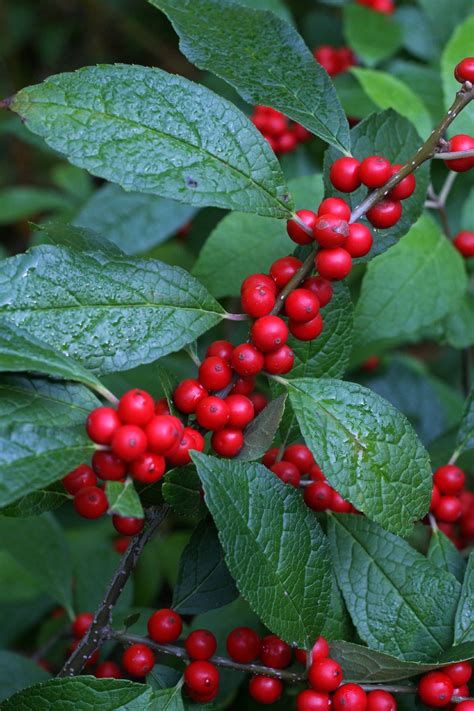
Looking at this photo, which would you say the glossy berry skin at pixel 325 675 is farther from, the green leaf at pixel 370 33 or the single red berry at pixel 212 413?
the green leaf at pixel 370 33

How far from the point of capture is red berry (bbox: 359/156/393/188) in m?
1.06

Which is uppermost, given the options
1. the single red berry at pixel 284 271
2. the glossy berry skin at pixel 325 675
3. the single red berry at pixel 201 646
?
the single red berry at pixel 284 271

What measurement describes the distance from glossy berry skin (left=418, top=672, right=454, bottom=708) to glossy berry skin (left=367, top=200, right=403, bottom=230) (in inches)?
23.9

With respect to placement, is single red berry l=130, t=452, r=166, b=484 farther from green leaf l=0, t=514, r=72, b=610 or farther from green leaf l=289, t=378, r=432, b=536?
green leaf l=0, t=514, r=72, b=610

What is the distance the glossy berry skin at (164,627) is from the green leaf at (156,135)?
0.57 metres

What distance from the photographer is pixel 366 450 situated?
1.03 m

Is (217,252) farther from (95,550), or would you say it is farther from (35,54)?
(35,54)

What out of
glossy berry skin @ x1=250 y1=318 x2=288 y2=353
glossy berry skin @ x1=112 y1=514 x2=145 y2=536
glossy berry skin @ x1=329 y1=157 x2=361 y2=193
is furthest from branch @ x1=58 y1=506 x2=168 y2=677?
glossy berry skin @ x1=329 y1=157 x2=361 y2=193

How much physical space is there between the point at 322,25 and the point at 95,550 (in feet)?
5.54

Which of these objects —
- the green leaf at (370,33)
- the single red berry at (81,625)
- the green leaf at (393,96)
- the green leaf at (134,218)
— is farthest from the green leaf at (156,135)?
the green leaf at (370,33)

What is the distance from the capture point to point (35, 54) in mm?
3908

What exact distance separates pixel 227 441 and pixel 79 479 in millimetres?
190

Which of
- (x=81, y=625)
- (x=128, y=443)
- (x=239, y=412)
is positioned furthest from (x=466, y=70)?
(x=81, y=625)

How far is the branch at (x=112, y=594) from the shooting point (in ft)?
3.51
